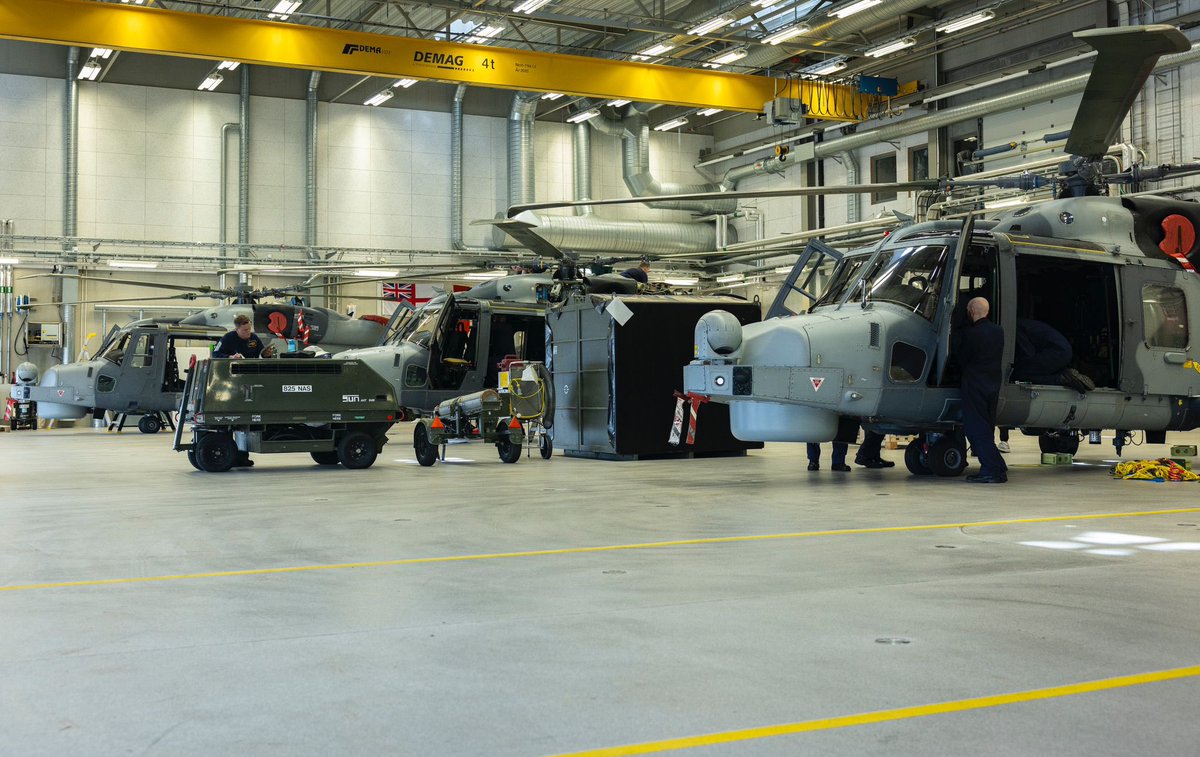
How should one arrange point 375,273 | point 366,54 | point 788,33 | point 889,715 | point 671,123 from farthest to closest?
1. point 671,123
2. point 375,273
3. point 788,33
4. point 366,54
5. point 889,715

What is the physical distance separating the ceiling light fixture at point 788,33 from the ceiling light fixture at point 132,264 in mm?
16068

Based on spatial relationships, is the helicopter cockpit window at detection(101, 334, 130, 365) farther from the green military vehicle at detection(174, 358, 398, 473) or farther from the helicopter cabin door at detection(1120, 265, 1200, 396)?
the helicopter cabin door at detection(1120, 265, 1200, 396)

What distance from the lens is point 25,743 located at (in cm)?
231

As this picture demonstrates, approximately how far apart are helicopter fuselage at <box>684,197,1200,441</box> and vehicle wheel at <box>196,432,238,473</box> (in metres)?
4.87

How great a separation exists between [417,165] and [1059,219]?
22.3m

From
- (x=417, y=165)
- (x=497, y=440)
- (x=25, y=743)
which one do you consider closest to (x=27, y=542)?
(x=25, y=743)

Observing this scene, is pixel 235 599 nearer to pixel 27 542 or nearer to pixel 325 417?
pixel 27 542

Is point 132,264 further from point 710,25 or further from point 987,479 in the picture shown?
point 987,479

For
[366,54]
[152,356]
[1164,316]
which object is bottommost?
[1164,316]

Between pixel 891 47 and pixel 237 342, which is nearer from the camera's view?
pixel 237 342

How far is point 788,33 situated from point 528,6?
4658 mm

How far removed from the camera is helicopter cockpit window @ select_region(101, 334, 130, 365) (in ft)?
65.4

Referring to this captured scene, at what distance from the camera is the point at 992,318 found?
9.31 metres

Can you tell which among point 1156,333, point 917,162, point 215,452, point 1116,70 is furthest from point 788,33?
point 215,452
